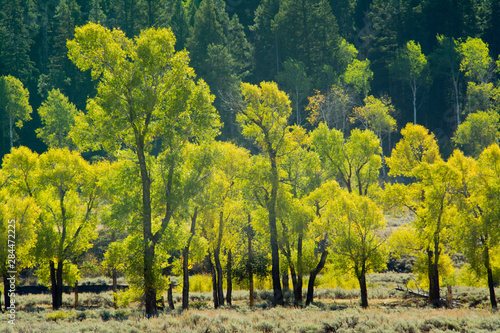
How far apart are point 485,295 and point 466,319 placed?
50.1 feet

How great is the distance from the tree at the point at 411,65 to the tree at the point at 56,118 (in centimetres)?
5174

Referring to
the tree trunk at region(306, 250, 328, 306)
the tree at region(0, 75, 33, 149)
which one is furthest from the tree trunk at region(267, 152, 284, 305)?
the tree at region(0, 75, 33, 149)

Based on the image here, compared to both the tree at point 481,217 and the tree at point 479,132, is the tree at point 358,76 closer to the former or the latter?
the tree at point 479,132

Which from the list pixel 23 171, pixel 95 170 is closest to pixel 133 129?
pixel 95 170

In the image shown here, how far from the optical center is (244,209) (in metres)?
29.0

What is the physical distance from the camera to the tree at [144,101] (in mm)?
18219

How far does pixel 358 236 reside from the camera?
84.2 ft

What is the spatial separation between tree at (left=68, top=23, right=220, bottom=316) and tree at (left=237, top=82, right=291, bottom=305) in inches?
212

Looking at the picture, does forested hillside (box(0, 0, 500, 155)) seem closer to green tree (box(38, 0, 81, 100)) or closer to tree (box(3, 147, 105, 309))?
green tree (box(38, 0, 81, 100))

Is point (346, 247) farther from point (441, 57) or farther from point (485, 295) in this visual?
point (441, 57)

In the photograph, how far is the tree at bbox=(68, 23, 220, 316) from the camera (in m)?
18.2

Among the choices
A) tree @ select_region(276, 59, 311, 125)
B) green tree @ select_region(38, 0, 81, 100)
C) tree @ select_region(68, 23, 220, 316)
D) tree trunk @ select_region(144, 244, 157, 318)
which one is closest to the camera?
tree trunk @ select_region(144, 244, 157, 318)

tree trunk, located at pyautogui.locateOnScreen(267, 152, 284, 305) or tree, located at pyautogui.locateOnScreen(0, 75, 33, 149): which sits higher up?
tree, located at pyautogui.locateOnScreen(0, 75, 33, 149)

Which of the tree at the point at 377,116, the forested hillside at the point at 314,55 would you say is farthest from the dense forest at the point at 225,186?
the forested hillside at the point at 314,55
